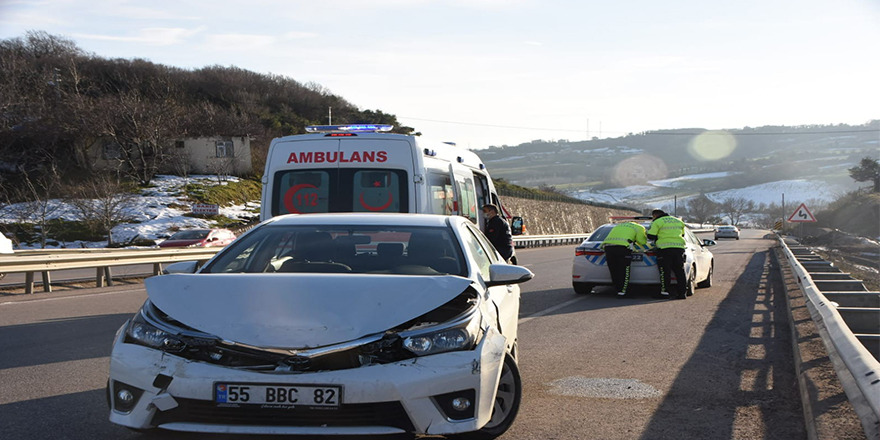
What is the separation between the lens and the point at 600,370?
7.28 meters

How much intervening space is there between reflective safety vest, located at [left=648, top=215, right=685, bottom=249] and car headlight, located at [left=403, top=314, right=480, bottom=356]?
10.2 meters

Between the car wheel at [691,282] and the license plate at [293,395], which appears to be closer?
the license plate at [293,395]

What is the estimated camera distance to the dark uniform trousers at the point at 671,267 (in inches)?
547

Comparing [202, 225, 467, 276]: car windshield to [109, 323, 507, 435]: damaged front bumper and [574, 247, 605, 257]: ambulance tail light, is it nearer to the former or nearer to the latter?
[109, 323, 507, 435]: damaged front bumper

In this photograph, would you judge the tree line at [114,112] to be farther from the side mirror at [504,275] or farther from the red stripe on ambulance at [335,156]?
the side mirror at [504,275]

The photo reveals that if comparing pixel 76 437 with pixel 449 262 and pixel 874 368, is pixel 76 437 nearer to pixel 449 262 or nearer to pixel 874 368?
pixel 449 262

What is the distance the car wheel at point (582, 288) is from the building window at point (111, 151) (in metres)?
54.6

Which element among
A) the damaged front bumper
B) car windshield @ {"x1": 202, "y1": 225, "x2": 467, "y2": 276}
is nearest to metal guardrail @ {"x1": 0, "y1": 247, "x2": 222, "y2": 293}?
car windshield @ {"x1": 202, "y1": 225, "x2": 467, "y2": 276}

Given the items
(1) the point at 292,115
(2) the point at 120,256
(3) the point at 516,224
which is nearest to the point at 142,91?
(1) the point at 292,115

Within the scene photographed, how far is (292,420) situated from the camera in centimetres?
402

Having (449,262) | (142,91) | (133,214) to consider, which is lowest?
(133,214)

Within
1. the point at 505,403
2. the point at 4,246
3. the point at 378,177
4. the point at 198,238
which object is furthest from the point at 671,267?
the point at 198,238

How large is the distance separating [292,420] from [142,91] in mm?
84668

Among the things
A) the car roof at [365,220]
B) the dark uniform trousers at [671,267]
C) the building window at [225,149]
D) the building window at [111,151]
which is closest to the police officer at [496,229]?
the dark uniform trousers at [671,267]
